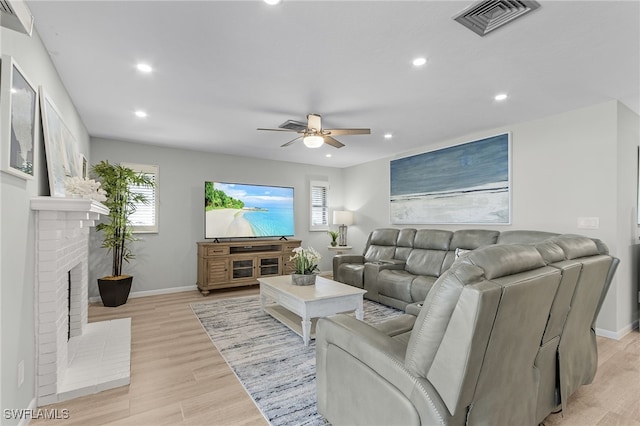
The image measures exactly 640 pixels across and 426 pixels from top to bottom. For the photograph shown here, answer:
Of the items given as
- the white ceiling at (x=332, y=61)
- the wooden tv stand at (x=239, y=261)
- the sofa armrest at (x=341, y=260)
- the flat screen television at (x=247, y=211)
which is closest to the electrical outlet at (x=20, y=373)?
the white ceiling at (x=332, y=61)

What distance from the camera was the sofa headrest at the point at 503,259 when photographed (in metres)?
1.19

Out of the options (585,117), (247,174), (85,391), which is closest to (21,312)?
(85,391)

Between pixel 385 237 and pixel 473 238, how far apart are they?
5.12 ft

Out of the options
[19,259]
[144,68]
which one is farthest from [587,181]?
[19,259]

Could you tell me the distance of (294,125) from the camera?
3.67 m

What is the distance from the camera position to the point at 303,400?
6.67 ft

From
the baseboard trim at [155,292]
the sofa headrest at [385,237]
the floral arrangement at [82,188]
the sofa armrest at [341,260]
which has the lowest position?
the baseboard trim at [155,292]

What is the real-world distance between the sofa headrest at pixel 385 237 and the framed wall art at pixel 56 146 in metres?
4.34

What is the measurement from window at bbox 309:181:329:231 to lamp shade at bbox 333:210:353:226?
339mm

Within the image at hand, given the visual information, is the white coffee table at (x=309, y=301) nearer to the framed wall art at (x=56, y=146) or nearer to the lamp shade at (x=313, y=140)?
the lamp shade at (x=313, y=140)

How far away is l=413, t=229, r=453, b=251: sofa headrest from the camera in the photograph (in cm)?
432

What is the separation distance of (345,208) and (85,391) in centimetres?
564

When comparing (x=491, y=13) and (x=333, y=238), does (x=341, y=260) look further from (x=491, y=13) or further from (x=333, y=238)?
(x=491, y=13)

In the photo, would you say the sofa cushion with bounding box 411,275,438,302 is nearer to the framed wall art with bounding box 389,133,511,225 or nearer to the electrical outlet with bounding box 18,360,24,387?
the framed wall art with bounding box 389,133,511,225
